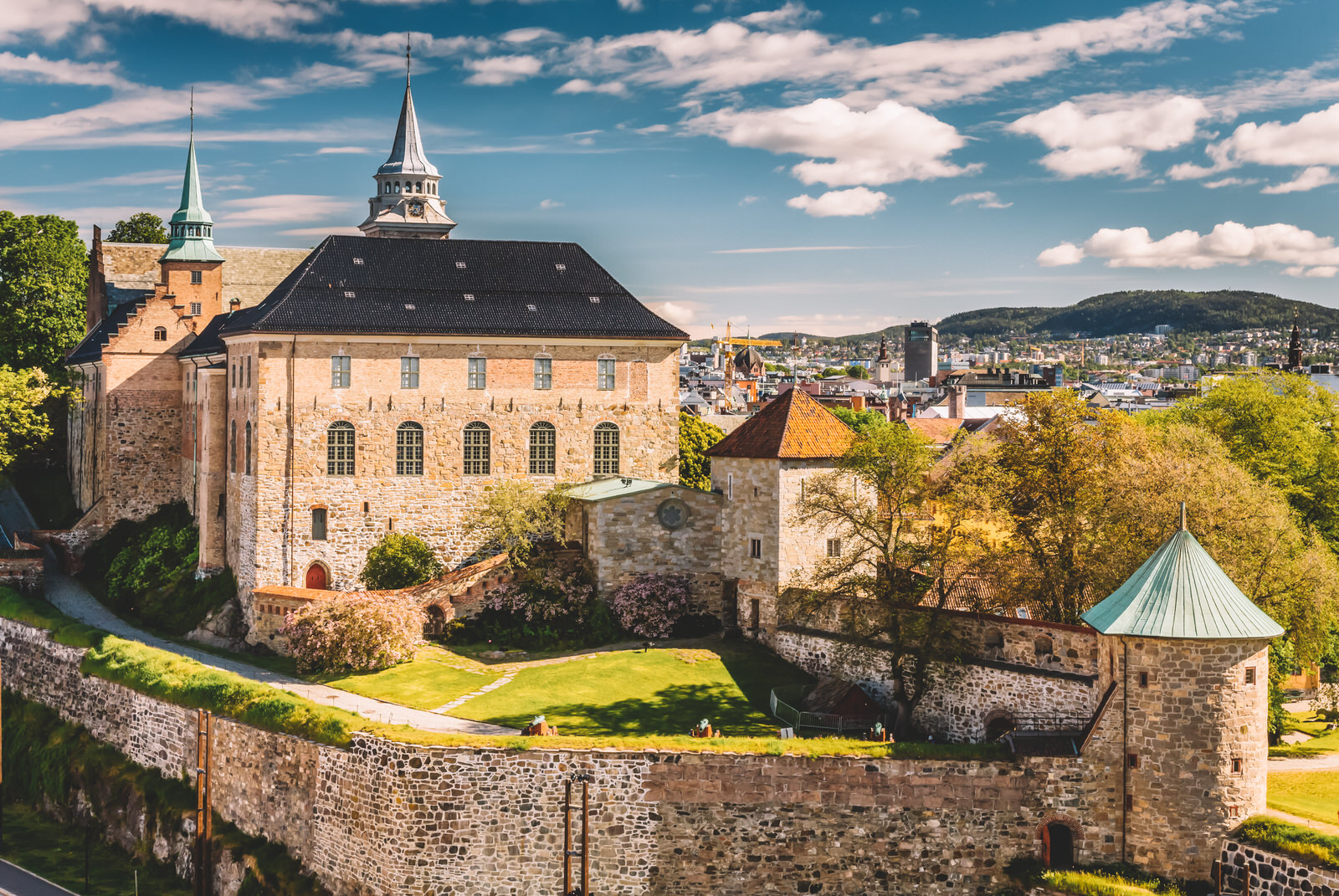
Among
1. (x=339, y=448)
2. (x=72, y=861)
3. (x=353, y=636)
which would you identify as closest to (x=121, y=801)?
(x=72, y=861)

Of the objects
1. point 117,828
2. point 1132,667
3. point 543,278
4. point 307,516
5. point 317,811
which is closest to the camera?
point 1132,667

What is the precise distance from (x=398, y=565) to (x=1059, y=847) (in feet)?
82.8

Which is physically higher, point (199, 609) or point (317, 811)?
point (199, 609)

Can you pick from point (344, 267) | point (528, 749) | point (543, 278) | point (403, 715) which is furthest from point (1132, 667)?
point (344, 267)

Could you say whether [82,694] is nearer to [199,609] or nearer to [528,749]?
[199,609]

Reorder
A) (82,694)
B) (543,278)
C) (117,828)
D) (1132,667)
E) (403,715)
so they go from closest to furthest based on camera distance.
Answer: (1132,667) → (403,715) → (117,828) → (82,694) → (543,278)

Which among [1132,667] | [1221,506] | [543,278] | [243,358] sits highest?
[543,278]

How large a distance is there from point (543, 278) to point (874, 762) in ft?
86.2

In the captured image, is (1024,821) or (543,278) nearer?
(1024,821)

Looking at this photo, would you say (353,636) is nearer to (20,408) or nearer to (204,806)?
(204,806)

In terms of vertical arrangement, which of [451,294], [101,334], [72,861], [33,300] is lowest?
[72,861]

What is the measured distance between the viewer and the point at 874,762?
30469 mm

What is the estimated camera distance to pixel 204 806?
35.2m

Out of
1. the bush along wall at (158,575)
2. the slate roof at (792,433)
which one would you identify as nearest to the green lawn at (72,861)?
the bush along wall at (158,575)
